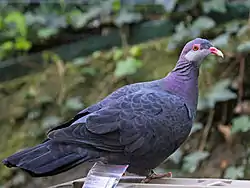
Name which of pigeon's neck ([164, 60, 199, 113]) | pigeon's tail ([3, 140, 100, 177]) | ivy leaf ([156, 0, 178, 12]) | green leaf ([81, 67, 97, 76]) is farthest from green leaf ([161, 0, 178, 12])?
pigeon's tail ([3, 140, 100, 177])

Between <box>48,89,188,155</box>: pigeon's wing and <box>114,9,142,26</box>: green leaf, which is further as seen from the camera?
<box>114,9,142,26</box>: green leaf

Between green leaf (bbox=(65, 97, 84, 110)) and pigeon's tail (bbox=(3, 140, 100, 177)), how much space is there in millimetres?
1343

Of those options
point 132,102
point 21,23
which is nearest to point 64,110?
point 21,23

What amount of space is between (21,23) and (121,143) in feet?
6.19

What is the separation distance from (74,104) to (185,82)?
1.27 m

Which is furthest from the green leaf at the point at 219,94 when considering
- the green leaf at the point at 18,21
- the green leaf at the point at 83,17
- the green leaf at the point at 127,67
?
the green leaf at the point at 18,21

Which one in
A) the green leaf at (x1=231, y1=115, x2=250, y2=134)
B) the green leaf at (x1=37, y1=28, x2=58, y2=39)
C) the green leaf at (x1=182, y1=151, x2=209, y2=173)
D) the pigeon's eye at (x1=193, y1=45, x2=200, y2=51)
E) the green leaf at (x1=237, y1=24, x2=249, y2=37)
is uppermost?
the pigeon's eye at (x1=193, y1=45, x2=200, y2=51)

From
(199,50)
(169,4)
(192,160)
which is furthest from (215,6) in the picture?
(199,50)

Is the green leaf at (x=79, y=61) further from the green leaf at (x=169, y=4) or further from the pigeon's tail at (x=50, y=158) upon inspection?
the pigeon's tail at (x=50, y=158)

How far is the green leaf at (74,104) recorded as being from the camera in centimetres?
250

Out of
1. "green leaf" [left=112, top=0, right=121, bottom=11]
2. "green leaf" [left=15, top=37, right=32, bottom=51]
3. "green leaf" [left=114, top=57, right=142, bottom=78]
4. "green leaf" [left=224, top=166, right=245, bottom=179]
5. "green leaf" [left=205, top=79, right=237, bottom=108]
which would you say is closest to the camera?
"green leaf" [left=224, top=166, right=245, bottom=179]

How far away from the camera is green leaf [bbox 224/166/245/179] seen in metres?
2.04

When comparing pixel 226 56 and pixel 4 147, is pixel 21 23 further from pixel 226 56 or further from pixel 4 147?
pixel 226 56

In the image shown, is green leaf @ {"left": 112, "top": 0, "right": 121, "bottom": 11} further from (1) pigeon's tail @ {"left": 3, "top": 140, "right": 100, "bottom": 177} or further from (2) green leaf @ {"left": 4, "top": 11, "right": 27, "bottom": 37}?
(1) pigeon's tail @ {"left": 3, "top": 140, "right": 100, "bottom": 177}
